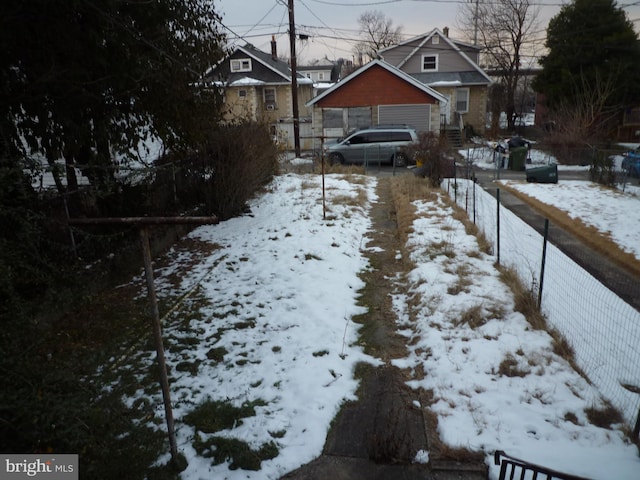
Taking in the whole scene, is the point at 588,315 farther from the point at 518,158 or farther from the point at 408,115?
the point at 408,115

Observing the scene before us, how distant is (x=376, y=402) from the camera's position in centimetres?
433

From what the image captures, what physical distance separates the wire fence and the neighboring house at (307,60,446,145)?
19.5m

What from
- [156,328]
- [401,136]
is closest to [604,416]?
[156,328]

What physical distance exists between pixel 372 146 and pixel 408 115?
8.84 meters

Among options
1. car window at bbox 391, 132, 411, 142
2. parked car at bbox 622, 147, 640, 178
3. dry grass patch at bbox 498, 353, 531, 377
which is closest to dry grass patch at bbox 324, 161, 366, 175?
car window at bbox 391, 132, 411, 142

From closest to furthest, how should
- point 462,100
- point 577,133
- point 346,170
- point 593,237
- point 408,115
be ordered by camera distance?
point 593,237 < point 346,170 < point 577,133 < point 408,115 < point 462,100

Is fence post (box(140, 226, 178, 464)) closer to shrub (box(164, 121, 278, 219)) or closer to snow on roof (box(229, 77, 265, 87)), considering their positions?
shrub (box(164, 121, 278, 219))

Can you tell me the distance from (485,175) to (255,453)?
58.2 feet

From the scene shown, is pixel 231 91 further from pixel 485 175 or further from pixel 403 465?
pixel 403 465

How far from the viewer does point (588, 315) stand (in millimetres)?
6035

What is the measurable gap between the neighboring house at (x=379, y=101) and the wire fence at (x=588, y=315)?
1950cm

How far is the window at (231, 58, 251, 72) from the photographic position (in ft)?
109

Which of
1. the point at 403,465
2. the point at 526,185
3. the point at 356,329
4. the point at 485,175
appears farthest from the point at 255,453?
the point at 485,175

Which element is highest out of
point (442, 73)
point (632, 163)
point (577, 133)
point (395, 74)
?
point (442, 73)
